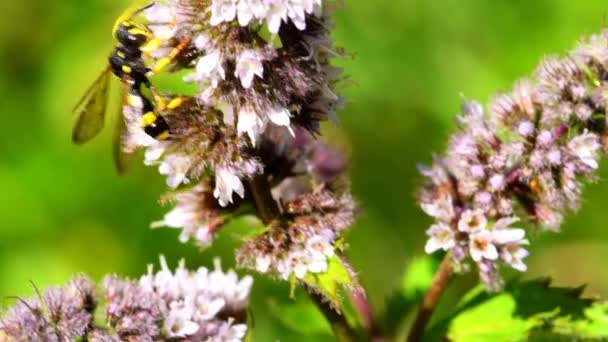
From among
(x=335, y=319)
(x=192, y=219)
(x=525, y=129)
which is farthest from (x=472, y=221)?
(x=192, y=219)

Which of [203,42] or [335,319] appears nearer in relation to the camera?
[203,42]

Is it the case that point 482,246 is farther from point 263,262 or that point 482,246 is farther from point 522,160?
point 263,262

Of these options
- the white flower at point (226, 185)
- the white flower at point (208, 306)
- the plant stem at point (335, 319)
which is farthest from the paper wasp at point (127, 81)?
the plant stem at point (335, 319)

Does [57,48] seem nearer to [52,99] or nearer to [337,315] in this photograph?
[52,99]

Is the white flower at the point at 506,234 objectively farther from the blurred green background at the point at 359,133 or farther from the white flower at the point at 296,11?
the blurred green background at the point at 359,133

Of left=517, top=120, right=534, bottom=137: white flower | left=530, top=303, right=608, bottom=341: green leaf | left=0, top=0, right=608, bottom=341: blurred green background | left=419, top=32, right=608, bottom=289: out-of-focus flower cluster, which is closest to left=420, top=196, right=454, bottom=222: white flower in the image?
Result: left=419, top=32, right=608, bottom=289: out-of-focus flower cluster
